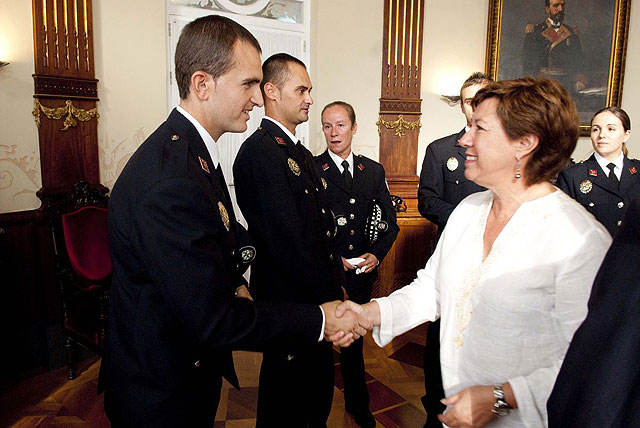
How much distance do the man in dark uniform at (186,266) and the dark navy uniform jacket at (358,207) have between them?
138cm

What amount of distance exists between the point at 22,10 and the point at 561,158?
389 cm

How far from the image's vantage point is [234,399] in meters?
3.13

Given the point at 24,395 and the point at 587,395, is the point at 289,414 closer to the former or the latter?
the point at 587,395

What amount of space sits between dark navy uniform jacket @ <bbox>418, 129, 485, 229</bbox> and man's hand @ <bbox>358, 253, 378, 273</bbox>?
1.40 ft

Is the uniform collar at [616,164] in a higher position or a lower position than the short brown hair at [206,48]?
lower

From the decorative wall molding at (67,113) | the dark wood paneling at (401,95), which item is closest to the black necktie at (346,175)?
the dark wood paneling at (401,95)

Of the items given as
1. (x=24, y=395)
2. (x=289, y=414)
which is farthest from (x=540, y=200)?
(x=24, y=395)

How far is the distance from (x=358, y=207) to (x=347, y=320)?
4.69 ft

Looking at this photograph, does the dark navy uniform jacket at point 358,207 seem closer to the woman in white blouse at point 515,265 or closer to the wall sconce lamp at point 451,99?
the woman in white blouse at point 515,265

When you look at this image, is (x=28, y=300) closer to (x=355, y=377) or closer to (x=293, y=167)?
(x=355, y=377)

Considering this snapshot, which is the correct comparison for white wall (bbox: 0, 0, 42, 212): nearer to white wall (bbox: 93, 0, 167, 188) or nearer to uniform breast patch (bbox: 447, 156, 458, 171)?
white wall (bbox: 93, 0, 167, 188)

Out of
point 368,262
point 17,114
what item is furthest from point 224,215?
point 17,114

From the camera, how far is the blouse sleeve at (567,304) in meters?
1.22

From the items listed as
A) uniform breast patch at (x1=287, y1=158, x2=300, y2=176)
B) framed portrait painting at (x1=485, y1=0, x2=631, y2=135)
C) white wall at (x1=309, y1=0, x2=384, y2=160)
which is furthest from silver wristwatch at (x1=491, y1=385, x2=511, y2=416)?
framed portrait painting at (x1=485, y1=0, x2=631, y2=135)
